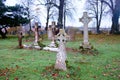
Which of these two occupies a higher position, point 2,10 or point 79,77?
point 2,10

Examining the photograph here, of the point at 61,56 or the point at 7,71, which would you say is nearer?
the point at 7,71

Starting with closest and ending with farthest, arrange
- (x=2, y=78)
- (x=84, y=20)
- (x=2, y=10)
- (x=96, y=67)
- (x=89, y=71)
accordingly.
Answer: (x=2, y=78)
(x=89, y=71)
(x=96, y=67)
(x=84, y=20)
(x=2, y=10)

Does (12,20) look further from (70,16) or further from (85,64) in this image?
(85,64)

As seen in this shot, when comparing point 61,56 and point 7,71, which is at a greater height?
point 61,56

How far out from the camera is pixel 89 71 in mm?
10938

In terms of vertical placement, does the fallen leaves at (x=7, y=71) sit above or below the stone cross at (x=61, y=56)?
below

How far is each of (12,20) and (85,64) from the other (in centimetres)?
2387

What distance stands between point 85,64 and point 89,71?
1.42 metres

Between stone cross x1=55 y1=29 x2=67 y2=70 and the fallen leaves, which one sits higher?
stone cross x1=55 y1=29 x2=67 y2=70

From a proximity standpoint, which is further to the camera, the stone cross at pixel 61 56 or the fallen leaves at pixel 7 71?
the stone cross at pixel 61 56

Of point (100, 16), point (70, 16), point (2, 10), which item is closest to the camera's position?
point (2, 10)

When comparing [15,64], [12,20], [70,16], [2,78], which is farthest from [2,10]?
[2,78]

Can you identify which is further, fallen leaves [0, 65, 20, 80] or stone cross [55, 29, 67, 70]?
stone cross [55, 29, 67, 70]

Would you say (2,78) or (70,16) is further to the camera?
(70,16)
